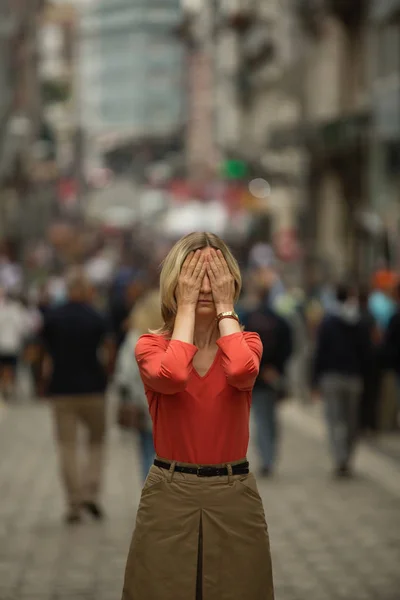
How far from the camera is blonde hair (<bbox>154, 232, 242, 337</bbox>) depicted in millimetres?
5320

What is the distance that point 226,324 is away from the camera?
5.32 metres

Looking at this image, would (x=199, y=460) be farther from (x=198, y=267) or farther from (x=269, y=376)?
(x=269, y=376)

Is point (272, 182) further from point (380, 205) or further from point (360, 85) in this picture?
point (380, 205)

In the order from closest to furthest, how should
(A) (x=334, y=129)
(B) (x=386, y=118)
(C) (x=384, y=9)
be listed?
(C) (x=384, y=9) → (B) (x=386, y=118) → (A) (x=334, y=129)

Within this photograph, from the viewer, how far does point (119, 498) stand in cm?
1263

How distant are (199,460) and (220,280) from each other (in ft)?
Answer: 1.98

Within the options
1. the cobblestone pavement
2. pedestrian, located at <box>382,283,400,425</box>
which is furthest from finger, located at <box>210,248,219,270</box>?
pedestrian, located at <box>382,283,400,425</box>

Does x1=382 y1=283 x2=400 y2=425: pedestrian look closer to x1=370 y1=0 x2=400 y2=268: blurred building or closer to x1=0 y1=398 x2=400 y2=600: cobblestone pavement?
x1=0 y1=398 x2=400 y2=600: cobblestone pavement

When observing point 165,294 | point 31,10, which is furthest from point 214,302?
point 31,10

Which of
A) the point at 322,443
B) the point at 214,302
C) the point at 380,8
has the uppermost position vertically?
the point at 380,8

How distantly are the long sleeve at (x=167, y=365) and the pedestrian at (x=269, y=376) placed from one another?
27.8ft

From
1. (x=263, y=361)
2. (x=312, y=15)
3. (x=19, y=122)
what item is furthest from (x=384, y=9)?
(x=19, y=122)

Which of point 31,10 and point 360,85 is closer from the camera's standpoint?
point 360,85

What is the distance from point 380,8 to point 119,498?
1903 centimetres
